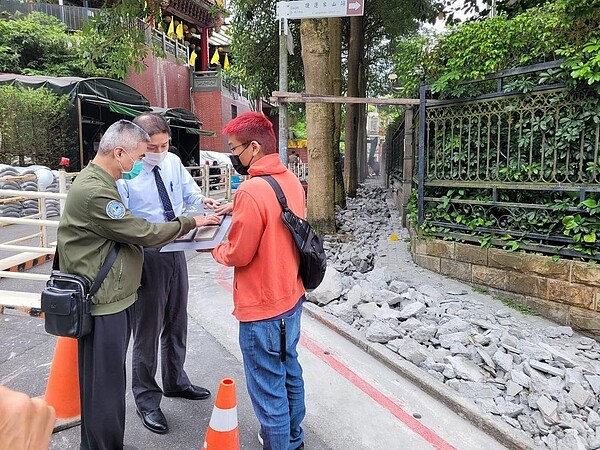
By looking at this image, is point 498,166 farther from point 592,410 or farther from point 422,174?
point 592,410

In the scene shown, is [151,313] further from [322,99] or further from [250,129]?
[322,99]

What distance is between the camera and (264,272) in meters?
2.44

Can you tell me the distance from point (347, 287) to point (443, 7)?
8478mm

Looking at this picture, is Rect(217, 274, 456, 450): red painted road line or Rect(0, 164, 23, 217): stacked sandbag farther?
Rect(0, 164, 23, 217): stacked sandbag

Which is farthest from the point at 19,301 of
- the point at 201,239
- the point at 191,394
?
the point at 201,239

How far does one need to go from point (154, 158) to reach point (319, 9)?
3.33m

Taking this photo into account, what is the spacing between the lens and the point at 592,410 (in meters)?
3.32

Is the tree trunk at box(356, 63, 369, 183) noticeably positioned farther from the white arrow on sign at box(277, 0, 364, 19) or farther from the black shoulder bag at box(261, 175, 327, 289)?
the black shoulder bag at box(261, 175, 327, 289)

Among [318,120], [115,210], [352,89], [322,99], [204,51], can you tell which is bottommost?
[115,210]

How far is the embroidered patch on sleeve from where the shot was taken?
2.27 meters

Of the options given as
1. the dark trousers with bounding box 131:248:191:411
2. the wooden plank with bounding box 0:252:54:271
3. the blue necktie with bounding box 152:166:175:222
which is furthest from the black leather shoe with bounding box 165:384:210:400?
the wooden plank with bounding box 0:252:54:271

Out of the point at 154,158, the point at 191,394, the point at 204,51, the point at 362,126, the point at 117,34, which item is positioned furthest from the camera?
the point at 204,51

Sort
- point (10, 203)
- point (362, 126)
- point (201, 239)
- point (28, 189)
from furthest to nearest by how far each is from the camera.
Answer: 1. point (362, 126)
2. point (28, 189)
3. point (10, 203)
4. point (201, 239)

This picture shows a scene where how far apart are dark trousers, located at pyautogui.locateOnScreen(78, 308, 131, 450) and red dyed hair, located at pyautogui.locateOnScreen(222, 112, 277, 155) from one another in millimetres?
1088
